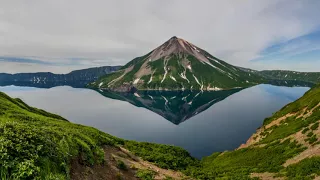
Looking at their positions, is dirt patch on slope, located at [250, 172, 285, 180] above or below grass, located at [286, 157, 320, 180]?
below

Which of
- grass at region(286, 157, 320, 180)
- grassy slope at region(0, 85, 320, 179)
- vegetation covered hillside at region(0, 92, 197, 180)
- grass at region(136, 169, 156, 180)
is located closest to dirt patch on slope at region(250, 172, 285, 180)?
grassy slope at region(0, 85, 320, 179)

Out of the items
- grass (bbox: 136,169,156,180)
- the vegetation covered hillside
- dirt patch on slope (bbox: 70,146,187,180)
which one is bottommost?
grass (bbox: 136,169,156,180)

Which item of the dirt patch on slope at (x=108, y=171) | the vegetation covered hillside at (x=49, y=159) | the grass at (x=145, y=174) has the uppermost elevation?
the vegetation covered hillside at (x=49, y=159)

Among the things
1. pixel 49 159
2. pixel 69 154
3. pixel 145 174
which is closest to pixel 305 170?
pixel 145 174

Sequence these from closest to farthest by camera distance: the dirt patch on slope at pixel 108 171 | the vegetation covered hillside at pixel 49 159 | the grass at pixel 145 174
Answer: the vegetation covered hillside at pixel 49 159 < the dirt patch on slope at pixel 108 171 < the grass at pixel 145 174

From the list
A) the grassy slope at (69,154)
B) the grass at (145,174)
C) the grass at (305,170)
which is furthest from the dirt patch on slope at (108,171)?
the grass at (305,170)

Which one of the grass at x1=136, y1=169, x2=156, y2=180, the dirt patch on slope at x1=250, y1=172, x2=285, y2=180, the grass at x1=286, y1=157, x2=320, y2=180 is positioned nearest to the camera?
the grass at x1=286, y1=157, x2=320, y2=180

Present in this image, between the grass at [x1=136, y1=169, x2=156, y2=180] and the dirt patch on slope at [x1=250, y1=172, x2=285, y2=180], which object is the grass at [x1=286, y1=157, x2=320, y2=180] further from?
the grass at [x1=136, y1=169, x2=156, y2=180]

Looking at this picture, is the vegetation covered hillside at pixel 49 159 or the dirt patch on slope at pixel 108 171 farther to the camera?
the dirt patch on slope at pixel 108 171

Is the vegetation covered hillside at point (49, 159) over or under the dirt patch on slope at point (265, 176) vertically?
over

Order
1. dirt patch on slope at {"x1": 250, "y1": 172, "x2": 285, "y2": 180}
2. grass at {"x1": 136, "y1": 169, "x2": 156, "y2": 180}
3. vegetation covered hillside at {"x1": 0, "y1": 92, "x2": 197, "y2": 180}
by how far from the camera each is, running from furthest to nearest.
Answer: grass at {"x1": 136, "y1": 169, "x2": 156, "y2": 180}, dirt patch on slope at {"x1": 250, "y1": 172, "x2": 285, "y2": 180}, vegetation covered hillside at {"x1": 0, "y1": 92, "x2": 197, "y2": 180}

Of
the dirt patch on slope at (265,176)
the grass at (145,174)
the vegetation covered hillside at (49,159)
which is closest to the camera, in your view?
the vegetation covered hillside at (49,159)

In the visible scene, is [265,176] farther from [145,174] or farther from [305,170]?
[145,174]

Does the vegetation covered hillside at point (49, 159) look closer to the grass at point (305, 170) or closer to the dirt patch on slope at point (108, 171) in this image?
the dirt patch on slope at point (108, 171)
